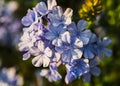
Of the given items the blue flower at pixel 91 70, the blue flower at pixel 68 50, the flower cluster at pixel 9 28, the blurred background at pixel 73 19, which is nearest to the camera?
the blue flower at pixel 68 50

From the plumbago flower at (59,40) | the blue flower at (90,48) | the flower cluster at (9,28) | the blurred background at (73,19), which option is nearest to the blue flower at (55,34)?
the plumbago flower at (59,40)

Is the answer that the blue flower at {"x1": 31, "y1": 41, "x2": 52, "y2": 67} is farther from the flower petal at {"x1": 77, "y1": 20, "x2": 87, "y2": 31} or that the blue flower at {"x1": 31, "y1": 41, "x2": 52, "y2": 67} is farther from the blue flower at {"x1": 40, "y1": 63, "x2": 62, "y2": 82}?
the flower petal at {"x1": 77, "y1": 20, "x2": 87, "y2": 31}

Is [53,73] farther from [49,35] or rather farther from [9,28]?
[9,28]

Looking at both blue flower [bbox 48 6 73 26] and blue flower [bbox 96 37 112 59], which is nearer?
blue flower [bbox 48 6 73 26]

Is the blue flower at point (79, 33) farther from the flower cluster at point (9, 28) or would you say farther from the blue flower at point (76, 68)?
the flower cluster at point (9, 28)

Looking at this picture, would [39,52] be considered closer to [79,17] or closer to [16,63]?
[79,17]

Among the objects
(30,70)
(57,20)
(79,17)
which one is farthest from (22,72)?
(57,20)

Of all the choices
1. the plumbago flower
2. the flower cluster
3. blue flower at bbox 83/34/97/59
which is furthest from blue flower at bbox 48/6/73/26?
the flower cluster
